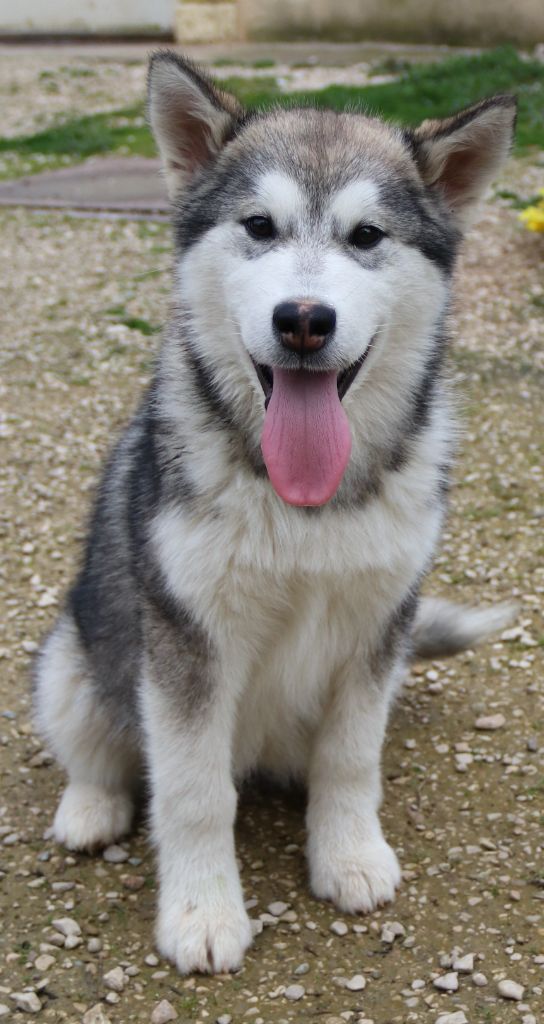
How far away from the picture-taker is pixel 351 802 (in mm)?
3441

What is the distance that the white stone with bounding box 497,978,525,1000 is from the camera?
2.99m

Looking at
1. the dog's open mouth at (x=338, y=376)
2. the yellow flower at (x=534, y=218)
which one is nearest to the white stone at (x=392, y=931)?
the dog's open mouth at (x=338, y=376)

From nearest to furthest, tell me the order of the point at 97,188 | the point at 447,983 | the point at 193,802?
the point at 447,983 < the point at 193,802 < the point at 97,188

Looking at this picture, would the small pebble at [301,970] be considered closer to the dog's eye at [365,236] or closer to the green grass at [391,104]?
the dog's eye at [365,236]

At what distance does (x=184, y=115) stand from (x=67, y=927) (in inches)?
88.7

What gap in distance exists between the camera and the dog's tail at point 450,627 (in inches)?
159

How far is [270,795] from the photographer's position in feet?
12.8

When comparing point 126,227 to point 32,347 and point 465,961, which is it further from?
point 465,961

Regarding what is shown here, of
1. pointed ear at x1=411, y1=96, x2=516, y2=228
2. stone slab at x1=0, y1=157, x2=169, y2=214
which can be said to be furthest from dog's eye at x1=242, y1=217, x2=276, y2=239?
stone slab at x1=0, y1=157, x2=169, y2=214

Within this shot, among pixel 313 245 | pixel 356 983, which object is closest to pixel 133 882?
pixel 356 983

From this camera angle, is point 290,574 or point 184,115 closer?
point 290,574

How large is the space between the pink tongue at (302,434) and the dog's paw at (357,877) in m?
1.17

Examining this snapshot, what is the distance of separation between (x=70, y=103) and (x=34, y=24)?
4912 millimetres

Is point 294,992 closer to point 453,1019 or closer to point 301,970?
point 301,970
